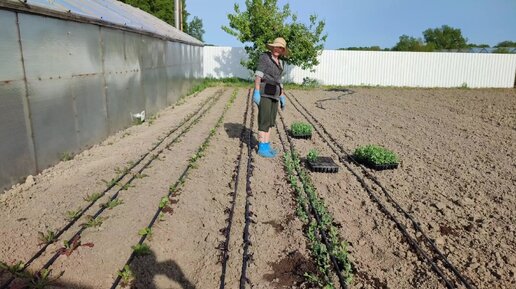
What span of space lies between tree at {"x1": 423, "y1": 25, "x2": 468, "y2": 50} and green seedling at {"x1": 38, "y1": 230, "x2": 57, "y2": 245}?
63506mm

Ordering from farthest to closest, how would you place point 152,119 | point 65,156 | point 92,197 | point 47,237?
point 152,119, point 65,156, point 92,197, point 47,237

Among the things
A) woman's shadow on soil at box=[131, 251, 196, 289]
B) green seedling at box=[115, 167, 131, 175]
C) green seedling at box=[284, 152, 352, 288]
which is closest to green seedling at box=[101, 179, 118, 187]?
green seedling at box=[115, 167, 131, 175]

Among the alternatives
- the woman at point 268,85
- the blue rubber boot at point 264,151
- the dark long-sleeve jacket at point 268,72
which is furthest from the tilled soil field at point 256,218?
the dark long-sleeve jacket at point 268,72

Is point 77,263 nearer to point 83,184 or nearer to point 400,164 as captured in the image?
point 83,184

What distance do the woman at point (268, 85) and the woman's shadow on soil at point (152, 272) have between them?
3.42 metres

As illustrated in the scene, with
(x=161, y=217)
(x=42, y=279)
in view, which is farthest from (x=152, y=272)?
(x=161, y=217)

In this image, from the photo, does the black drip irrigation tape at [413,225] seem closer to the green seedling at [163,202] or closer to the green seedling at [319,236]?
the green seedling at [319,236]

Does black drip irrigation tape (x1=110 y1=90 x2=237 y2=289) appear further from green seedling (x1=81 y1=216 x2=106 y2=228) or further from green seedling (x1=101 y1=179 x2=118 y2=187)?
green seedling (x1=101 y1=179 x2=118 y2=187)

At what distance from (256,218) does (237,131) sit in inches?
178

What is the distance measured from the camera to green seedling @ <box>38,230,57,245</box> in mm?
3573

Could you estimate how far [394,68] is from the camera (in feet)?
73.3

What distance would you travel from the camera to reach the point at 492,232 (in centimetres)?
402

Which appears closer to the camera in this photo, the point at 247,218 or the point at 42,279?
the point at 42,279

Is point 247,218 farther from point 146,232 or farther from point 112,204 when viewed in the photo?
point 112,204
